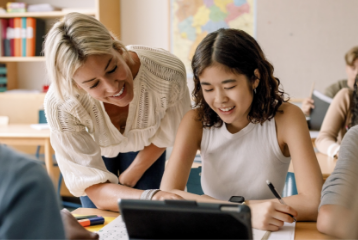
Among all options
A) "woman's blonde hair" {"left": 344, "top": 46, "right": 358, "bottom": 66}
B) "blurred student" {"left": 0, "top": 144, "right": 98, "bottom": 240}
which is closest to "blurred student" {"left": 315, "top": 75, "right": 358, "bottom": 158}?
"woman's blonde hair" {"left": 344, "top": 46, "right": 358, "bottom": 66}

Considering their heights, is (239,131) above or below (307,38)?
below

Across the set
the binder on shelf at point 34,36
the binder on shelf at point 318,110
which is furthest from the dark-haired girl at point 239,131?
the binder on shelf at point 34,36

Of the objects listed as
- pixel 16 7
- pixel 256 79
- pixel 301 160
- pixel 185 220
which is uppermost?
pixel 16 7

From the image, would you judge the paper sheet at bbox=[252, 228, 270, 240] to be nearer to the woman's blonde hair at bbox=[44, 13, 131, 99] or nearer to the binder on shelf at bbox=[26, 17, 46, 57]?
the woman's blonde hair at bbox=[44, 13, 131, 99]

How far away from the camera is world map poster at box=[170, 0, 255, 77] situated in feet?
A: 11.2

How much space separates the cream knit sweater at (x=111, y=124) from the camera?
3.94 feet

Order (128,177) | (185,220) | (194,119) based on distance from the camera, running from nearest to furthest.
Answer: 1. (185,220)
2. (194,119)
3. (128,177)

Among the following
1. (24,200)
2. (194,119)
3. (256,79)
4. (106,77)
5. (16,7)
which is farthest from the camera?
(16,7)

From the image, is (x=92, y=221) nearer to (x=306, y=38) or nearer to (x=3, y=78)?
(x=306, y=38)

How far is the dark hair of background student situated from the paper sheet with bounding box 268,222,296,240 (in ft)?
1.43

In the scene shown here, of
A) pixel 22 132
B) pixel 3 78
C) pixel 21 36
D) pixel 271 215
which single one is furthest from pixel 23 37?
pixel 271 215

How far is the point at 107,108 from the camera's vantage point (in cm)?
135

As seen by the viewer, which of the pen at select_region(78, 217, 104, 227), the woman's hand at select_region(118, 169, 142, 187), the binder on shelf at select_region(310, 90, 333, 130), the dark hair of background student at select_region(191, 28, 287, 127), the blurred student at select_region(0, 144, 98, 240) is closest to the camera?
the blurred student at select_region(0, 144, 98, 240)

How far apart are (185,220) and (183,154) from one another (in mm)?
683
